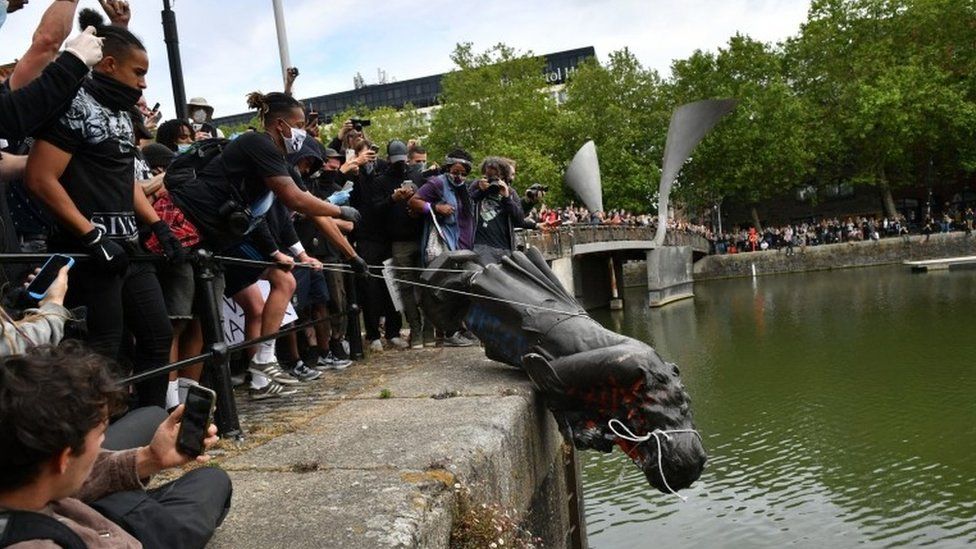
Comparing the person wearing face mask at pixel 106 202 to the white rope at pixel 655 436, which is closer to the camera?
the person wearing face mask at pixel 106 202

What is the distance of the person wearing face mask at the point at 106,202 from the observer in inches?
113

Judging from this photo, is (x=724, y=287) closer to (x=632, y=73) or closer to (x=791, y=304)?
(x=791, y=304)

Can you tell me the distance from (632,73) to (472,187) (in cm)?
3992

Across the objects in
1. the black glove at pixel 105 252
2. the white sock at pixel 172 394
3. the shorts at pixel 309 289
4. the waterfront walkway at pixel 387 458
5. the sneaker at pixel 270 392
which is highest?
the black glove at pixel 105 252

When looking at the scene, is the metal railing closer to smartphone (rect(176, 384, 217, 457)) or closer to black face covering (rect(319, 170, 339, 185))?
smartphone (rect(176, 384, 217, 457))

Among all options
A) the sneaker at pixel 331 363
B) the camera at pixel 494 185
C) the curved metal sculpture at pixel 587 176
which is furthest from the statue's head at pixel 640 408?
the curved metal sculpture at pixel 587 176

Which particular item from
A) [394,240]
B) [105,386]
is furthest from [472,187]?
[105,386]

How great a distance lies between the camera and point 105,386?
1.65m

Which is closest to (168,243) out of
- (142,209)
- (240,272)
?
(142,209)

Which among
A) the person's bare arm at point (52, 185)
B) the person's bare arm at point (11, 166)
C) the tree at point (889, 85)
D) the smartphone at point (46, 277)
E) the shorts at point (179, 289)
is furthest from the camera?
the tree at point (889, 85)

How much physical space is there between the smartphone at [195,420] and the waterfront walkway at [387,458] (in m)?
0.36

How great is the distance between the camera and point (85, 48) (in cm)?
263

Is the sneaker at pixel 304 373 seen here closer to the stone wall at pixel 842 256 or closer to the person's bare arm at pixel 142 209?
the person's bare arm at pixel 142 209

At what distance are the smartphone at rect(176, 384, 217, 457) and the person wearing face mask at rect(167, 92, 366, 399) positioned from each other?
232 centimetres
